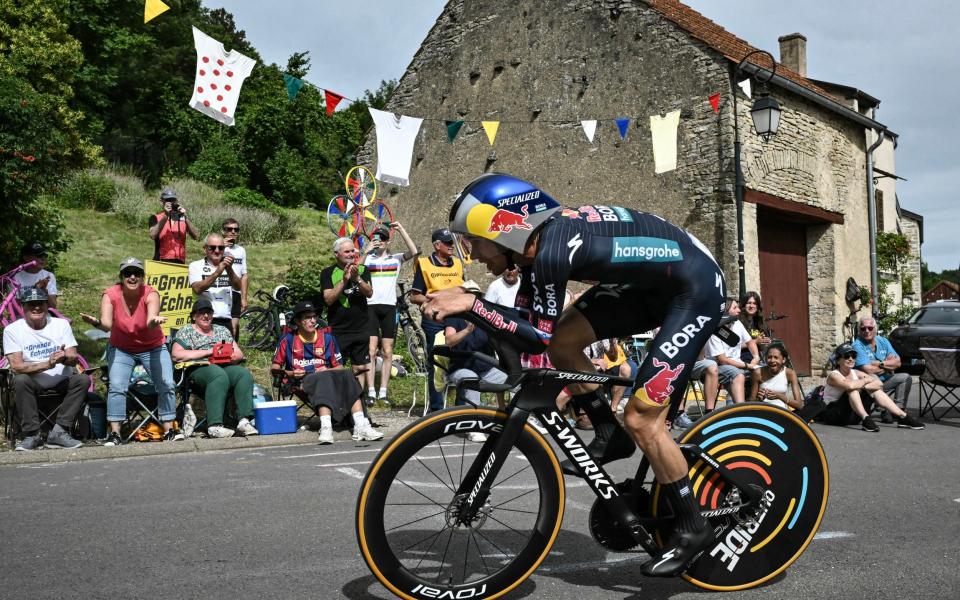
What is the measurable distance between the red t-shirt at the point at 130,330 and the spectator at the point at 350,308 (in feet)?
7.02

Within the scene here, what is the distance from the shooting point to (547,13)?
2014cm

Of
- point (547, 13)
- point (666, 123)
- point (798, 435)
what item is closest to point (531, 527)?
point (798, 435)

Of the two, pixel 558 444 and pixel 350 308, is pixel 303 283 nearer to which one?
pixel 350 308

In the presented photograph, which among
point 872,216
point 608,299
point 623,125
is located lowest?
point 608,299

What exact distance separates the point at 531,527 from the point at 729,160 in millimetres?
14588

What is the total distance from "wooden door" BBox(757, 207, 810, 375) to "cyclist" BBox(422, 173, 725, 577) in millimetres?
15779

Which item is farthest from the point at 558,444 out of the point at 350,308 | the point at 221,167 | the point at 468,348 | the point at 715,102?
the point at 221,167

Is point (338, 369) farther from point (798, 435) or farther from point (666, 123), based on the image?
point (666, 123)

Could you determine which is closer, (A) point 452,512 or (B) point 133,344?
(A) point 452,512

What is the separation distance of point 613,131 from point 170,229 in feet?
35.8

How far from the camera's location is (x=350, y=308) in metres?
10.3

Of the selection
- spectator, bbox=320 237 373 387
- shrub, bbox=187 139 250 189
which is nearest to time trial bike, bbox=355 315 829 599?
spectator, bbox=320 237 373 387

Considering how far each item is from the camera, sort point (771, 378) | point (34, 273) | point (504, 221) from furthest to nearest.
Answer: point (771, 378)
point (34, 273)
point (504, 221)

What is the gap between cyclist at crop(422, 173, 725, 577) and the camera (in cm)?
325
